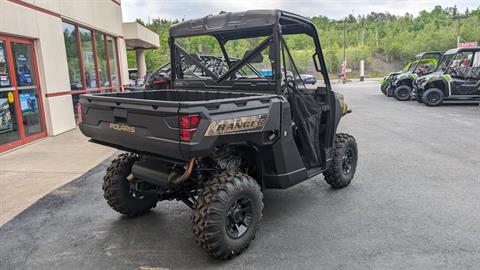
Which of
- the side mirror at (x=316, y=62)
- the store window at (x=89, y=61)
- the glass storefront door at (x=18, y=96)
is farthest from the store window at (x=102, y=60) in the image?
the side mirror at (x=316, y=62)

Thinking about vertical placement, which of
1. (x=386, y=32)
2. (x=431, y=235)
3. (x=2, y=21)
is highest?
(x=386, y=32)

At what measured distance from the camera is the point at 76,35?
11.0m

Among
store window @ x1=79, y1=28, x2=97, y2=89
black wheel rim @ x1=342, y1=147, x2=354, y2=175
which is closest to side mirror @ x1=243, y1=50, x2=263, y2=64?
black wheel rim @ x1=342, y1=147, x2=354, y2=175

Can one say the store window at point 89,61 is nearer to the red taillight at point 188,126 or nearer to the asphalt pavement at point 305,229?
the asphalt pavement at point 305,229

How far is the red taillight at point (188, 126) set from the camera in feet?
9.29

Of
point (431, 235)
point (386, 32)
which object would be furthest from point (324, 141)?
point (386, 32)

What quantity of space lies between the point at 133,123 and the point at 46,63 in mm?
6868

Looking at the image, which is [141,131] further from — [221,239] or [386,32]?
[386,32]

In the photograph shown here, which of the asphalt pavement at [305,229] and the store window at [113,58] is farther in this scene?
the store window at [113,58]

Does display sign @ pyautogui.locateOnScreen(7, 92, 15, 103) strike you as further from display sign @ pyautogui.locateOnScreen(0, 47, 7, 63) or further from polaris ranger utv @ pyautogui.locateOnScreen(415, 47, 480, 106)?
polaris ranger utv @ pyautogui.locateOnScreen(415, 47, 480, 106)

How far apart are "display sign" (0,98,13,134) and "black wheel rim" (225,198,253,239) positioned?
6.24 metres

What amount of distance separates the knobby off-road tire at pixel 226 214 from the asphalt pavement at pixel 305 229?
16 cm

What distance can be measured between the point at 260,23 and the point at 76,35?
29.4 ft

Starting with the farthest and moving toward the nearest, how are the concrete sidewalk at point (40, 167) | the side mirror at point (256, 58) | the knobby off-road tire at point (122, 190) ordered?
the concrete sidewalk at point (40, 167) → the knobby off-road tire at point (122, 190) → the side mirror at point (256, 58)
